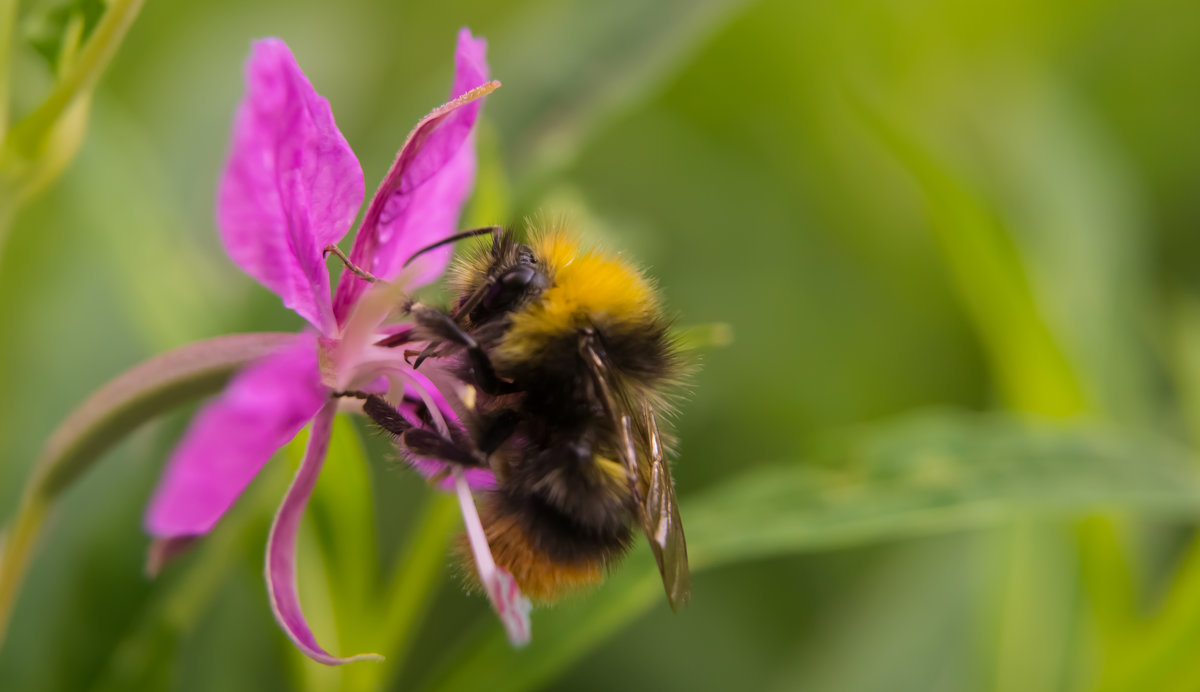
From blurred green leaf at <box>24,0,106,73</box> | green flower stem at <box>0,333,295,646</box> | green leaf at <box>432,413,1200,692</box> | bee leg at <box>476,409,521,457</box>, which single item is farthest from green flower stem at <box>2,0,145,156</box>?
green leaf at <box>432,413,1200,692</box>

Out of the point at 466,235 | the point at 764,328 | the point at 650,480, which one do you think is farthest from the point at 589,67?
the point at 764,328

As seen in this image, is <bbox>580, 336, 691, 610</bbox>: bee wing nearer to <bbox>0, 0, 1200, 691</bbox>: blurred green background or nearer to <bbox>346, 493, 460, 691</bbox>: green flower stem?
<bbox>0, 0, 1200, 691</bbox>: blurred green background

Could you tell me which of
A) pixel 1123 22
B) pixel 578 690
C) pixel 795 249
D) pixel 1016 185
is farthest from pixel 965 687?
pixel 1123 22

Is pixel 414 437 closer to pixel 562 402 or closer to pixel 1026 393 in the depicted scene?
pixel 562 402

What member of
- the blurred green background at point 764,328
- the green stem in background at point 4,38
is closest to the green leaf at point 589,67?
the blurred green background at point 764,328

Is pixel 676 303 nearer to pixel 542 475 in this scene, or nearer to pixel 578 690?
pixel 578 690

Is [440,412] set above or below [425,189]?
below

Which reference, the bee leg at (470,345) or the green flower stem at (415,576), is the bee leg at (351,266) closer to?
the bee leg at (470,345)
